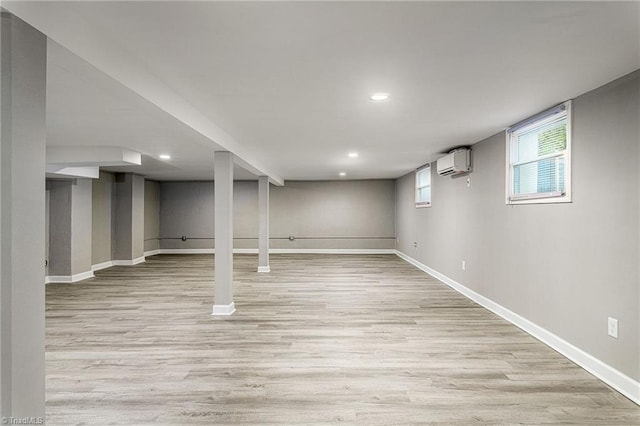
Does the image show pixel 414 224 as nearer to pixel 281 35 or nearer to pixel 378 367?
pixel 378 367

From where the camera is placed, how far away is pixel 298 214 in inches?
473

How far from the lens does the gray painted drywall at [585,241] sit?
8.80ft

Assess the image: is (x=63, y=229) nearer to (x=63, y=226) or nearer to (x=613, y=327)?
(x=63, y=226)

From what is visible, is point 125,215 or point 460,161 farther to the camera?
point 125,215

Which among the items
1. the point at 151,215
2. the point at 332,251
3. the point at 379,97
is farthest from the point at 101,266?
the point at 379,97

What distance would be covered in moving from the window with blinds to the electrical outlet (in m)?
5.11

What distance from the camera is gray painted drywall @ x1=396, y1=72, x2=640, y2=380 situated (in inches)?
106

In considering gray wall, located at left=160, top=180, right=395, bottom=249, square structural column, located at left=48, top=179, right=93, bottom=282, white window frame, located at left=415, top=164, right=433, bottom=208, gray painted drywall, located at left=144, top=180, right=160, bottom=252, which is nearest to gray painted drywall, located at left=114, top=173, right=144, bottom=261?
gray painted drywall, located at left=144, top=180, right=160, bottom=252

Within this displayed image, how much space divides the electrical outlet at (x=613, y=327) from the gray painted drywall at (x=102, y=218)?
917 cm

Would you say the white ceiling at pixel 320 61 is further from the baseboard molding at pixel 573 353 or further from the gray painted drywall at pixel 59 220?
the gray painted drywall at pixel 59 220

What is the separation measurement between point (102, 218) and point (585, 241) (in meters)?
9.27

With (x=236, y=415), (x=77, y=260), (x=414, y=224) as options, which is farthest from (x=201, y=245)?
(x=236, y=415)

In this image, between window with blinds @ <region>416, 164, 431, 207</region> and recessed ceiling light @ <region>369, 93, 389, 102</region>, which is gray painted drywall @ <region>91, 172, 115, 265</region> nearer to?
window with blinds @ <region>416, 164, 431, 207</region>

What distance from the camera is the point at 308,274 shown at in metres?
7.88
